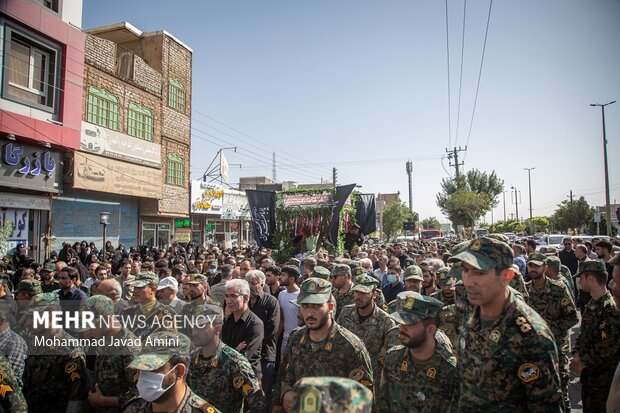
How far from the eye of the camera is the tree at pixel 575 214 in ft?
157

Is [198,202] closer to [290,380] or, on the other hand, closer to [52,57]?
[52,57]

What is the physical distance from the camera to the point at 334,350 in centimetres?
301

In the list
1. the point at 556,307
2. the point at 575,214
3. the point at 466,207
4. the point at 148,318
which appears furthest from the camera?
the point at 575,214

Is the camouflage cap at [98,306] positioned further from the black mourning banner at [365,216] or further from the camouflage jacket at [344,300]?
the black mourning banner at [365,216]

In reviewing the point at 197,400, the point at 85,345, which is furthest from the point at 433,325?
the point at 85,345

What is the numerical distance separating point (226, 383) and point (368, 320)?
1.82 meters

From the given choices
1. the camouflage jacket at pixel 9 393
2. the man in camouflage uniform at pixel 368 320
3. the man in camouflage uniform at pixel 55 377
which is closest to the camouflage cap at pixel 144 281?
the man in camouflage uniform at pixel 55 377

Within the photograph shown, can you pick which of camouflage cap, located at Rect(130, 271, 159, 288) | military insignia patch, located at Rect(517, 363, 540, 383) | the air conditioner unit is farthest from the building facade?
military insignia patch, located at Rect(517, 363, 540, 383)

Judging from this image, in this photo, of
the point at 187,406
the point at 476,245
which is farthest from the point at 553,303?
the point at 187,406

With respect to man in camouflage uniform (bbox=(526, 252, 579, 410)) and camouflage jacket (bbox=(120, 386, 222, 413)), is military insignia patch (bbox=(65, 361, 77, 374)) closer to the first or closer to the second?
camouflage jacket (bbox=(120, 386, 222, 413))

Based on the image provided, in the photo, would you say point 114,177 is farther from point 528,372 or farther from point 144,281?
point 528,372

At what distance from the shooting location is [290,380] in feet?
10.1

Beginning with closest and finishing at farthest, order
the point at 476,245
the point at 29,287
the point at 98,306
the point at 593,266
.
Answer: the point at 476,245 < the point at 98,306 < the point at 593,266 < the point at 29,287

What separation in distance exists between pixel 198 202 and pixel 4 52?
1256cm
